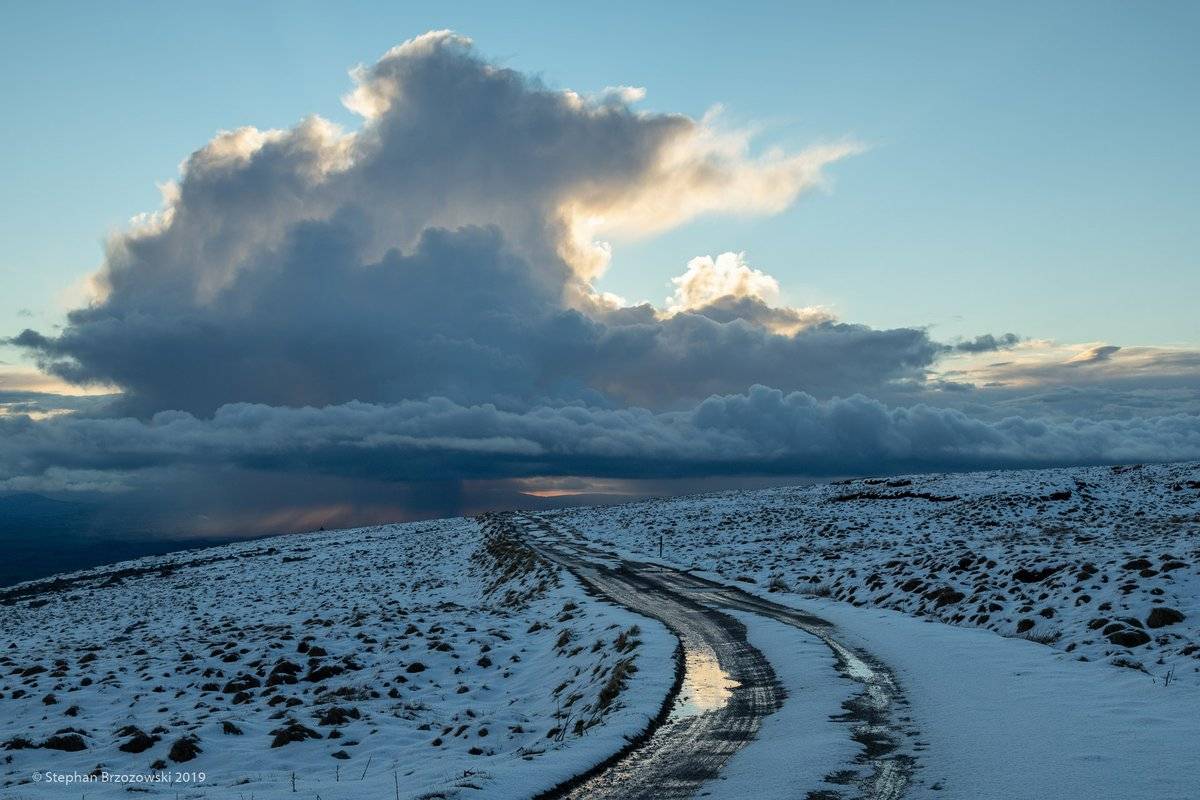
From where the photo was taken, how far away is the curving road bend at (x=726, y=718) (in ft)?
24.6

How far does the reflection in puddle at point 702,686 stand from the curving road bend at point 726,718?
0.02m

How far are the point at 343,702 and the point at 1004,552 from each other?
20.6 m

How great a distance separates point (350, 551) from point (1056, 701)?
65.8m

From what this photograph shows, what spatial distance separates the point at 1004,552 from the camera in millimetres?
23844

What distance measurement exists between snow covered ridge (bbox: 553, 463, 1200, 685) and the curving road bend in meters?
4.22

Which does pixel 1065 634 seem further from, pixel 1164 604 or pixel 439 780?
pixel 439 780

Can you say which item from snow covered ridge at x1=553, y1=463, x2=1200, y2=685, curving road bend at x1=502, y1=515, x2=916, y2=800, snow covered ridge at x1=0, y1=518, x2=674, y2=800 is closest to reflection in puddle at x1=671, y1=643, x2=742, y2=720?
curving road bend at x1=502, y1=515, x2=916, y2=800

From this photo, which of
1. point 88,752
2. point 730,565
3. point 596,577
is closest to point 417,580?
point 596,577

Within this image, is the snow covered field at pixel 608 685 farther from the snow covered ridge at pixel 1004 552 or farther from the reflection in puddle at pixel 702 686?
the reflection in puddle at pixel 702 686

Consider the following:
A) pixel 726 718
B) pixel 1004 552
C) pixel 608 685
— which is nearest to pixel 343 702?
pixel 608 685

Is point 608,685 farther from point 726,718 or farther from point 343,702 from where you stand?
point 343,702

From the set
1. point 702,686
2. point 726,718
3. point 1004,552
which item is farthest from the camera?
point 1004,552

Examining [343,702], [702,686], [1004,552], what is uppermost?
[1004,552]

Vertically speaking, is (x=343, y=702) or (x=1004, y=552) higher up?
(x=1004, y=552)
